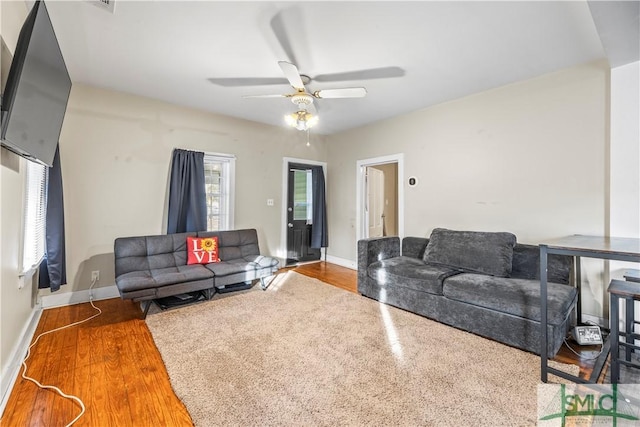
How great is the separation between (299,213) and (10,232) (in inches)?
159

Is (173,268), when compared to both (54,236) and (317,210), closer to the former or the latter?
(54,236)

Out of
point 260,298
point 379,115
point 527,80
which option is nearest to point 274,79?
point 379,115

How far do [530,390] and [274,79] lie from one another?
3.58m

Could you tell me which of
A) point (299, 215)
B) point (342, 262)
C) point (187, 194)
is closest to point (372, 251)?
point (342, 262)

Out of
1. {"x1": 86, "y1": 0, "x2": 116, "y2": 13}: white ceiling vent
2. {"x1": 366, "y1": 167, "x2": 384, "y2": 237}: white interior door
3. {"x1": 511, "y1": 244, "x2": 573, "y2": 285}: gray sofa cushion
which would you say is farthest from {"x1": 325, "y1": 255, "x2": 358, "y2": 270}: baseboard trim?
{"x1": 86, "y1": 0, "x2": 116, "y2": 13}: white ceiling vent

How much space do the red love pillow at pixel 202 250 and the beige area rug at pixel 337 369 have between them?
29.7 inches

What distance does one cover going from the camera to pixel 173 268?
341cm

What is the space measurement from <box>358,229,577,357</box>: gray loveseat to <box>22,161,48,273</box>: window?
3381mm

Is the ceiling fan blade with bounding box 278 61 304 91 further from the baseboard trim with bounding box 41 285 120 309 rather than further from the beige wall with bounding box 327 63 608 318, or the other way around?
the baseboard trim with bounding box 41 285 120 309

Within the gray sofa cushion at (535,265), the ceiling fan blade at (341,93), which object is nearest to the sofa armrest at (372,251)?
the gray sofa cushion at (535,265)

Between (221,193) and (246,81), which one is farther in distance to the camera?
(221,193)

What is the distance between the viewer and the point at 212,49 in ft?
8.50

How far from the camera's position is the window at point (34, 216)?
2.44 m

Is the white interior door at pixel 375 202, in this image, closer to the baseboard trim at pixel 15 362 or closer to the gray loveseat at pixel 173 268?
the gray loveseat at pixel 173 268
